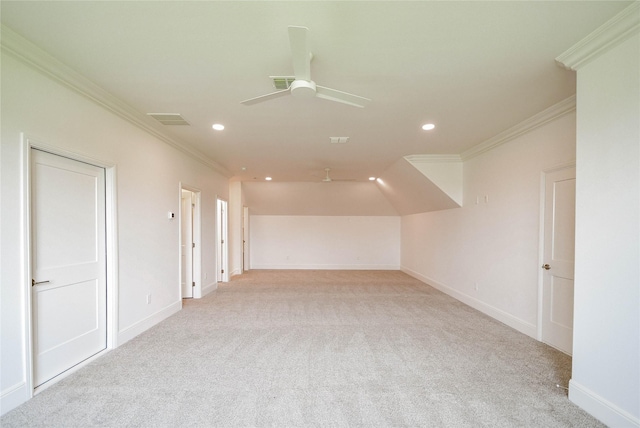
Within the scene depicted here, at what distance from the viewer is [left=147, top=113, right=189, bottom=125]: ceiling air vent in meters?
3.18

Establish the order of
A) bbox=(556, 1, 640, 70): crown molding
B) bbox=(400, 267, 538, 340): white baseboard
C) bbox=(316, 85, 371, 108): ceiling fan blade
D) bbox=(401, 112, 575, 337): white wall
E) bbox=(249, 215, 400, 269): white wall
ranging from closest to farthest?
bbox=(556, 1, 640, 70): crown molding < bbox=(316, 85, 371, 108): ceiling fan blade < bbox=(401, 112, 575, 337): white wall < bbox=(400, 267, 538, 340): white baseboard < bbox=(249, 215, 400, 269): white wall

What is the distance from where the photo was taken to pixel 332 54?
204cm

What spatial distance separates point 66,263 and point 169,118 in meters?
1.83

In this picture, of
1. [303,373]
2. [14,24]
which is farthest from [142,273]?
[14,24]

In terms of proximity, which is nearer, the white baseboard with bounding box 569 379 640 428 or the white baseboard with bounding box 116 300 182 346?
the white baseboard with bounding box 569 379 640 428

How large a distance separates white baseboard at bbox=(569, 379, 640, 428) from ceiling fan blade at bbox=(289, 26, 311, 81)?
9.67 ft

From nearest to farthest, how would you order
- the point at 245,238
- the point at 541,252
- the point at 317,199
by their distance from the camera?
1. the point at 541,252
2. the point at 317,199
3. the point at 245,238

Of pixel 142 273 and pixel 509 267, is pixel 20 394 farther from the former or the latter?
pixel 509 267

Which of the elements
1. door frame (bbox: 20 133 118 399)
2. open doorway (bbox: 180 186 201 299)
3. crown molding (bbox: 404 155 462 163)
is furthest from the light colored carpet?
crown molding (bbox: 404 155 462 163)

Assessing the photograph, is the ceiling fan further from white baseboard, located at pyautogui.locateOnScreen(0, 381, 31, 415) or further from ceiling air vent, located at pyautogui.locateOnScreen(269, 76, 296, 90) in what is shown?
white baseboard, located at pyautogui.locateOnScreen(0, 381, 31, 415)

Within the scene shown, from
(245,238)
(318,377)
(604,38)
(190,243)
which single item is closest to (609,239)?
(604,38)

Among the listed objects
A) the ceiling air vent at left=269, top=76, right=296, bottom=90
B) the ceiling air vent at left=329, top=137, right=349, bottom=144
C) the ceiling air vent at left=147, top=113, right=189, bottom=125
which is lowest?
the ceiling air vent at left=329, top=137, right=349, bottom=144

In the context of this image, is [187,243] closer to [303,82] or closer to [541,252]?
[303,82]

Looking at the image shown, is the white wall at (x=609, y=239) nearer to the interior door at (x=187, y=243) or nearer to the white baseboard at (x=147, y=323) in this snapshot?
the white baseboard at (x=147, y=323)
